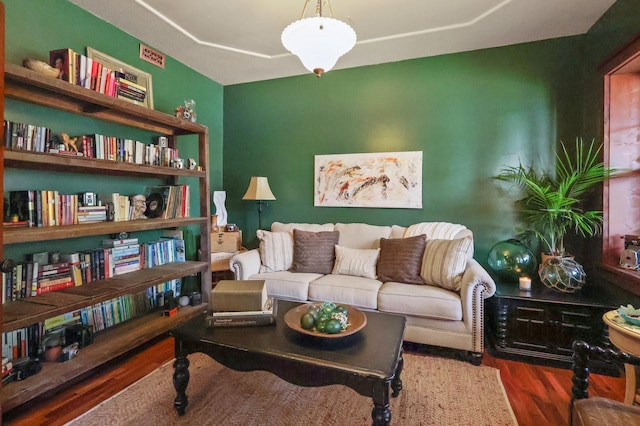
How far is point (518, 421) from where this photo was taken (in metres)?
1.70

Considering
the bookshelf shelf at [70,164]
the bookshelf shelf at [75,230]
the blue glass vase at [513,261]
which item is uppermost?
the bookshelf shelf at [70,164]

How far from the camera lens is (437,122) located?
3.29 meters

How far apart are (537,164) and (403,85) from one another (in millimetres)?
1547

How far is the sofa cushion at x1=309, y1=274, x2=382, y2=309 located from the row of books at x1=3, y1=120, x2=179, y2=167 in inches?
70.0

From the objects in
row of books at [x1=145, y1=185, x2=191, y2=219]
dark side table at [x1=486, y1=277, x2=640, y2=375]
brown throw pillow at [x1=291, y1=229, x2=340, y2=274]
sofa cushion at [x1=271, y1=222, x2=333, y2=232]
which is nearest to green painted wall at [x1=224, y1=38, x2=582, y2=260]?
sofa cushion at [x1=271, y1=222, x2=333, y2=232]

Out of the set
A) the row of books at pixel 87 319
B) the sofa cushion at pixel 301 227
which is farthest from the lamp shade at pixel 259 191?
the row of books at pixel 87 319

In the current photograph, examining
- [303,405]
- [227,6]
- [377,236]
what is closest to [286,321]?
[303,405]

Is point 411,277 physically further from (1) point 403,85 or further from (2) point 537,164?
(1) point 403,85

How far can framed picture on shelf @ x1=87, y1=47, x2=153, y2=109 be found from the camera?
2.57 meters

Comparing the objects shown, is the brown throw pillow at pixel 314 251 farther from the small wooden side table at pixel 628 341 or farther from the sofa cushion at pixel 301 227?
the small wooden side table at pixel 628 341

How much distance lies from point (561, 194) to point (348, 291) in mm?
1865

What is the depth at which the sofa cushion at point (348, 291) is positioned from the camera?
101 inches

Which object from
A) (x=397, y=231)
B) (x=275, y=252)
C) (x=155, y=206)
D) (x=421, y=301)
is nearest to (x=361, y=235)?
(x=397, y=231)

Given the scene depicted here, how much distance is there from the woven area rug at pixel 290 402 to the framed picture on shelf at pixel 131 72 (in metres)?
2.22
